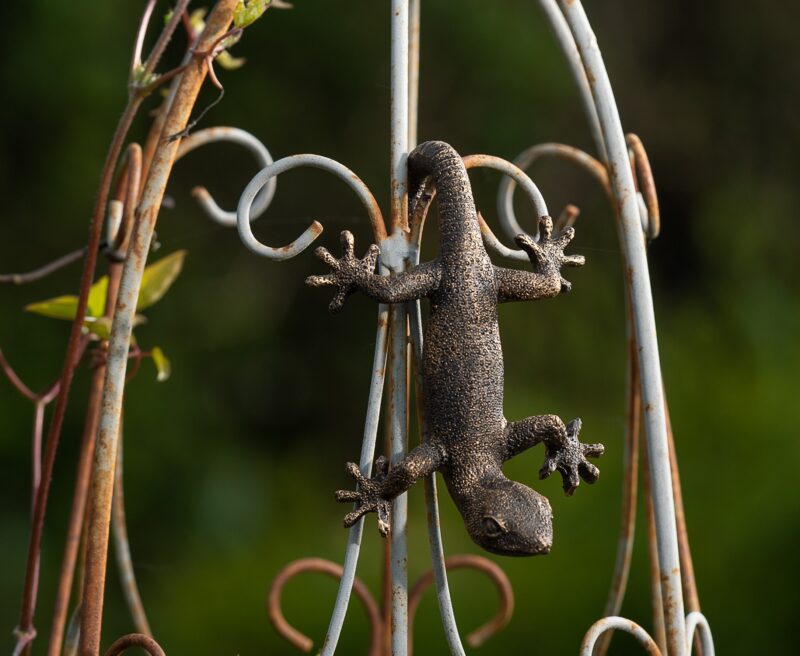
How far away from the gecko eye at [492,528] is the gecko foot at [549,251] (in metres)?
0.16

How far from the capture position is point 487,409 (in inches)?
22.9

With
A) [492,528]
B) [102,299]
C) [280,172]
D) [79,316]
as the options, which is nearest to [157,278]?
[102,299]

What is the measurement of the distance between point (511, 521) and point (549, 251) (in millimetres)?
174

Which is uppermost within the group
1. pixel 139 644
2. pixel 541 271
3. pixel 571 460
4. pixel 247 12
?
pixel 247 12

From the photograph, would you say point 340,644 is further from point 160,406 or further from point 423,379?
point 423,379

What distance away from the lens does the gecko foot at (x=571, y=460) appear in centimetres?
61

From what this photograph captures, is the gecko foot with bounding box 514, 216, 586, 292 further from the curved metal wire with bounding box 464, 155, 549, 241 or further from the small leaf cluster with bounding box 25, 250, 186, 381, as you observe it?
the small leaf cluster with bounding box 25, 250, 186, 381

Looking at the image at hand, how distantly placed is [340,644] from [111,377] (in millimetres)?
1023

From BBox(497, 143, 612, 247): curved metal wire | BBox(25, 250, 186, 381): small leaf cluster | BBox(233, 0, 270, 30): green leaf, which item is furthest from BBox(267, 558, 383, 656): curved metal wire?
BBox(233, 0, 270, 30): green leaf

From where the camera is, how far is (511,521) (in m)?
0.56

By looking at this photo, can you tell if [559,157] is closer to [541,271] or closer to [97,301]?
[541,271]

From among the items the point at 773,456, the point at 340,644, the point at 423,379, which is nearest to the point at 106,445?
the point at 423,379

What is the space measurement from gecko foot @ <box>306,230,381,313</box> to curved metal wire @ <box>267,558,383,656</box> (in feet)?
1.06

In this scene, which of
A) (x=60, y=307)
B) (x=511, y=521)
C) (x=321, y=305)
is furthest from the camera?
(x=321, y=305)
